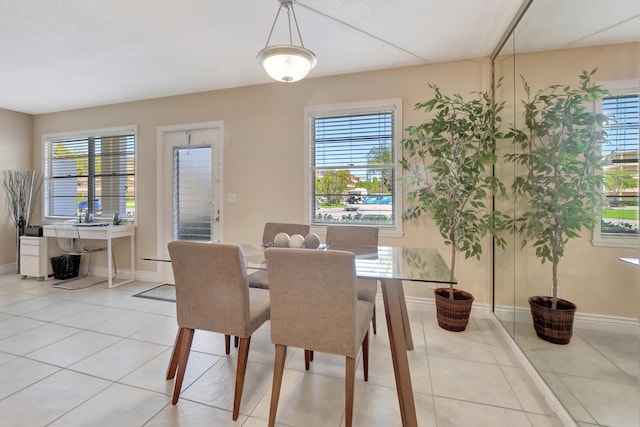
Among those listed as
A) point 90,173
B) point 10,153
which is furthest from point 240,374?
point 10,153

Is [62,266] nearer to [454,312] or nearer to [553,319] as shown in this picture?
[454,312]

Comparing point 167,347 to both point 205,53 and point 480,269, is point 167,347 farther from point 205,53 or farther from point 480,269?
point 480,269

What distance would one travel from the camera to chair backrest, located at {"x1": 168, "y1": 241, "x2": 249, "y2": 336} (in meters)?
1.49

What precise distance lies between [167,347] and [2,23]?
290 cm

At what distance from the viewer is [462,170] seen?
2568 mm

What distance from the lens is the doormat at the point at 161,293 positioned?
11.1 feet

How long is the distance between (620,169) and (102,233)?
487 cm

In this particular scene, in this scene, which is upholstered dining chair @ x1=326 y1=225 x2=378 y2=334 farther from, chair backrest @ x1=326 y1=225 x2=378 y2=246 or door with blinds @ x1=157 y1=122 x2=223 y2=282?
door with blinds @ x1=157 y1=122 x2=223 y2=282

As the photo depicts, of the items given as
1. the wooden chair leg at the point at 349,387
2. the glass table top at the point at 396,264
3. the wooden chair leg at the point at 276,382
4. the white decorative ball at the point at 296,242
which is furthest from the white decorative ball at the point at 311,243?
the wooden chair leg at the point at 349,387

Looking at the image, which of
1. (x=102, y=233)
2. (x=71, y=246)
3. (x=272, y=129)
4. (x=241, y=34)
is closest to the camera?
(x=241, y=34)

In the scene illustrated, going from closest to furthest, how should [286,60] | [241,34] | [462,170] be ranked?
[286,60], [241,34], [462,170]

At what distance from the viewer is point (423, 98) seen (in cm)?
298

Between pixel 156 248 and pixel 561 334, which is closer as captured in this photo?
pixel 561 334

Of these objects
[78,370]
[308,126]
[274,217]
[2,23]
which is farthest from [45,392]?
[308,126]
